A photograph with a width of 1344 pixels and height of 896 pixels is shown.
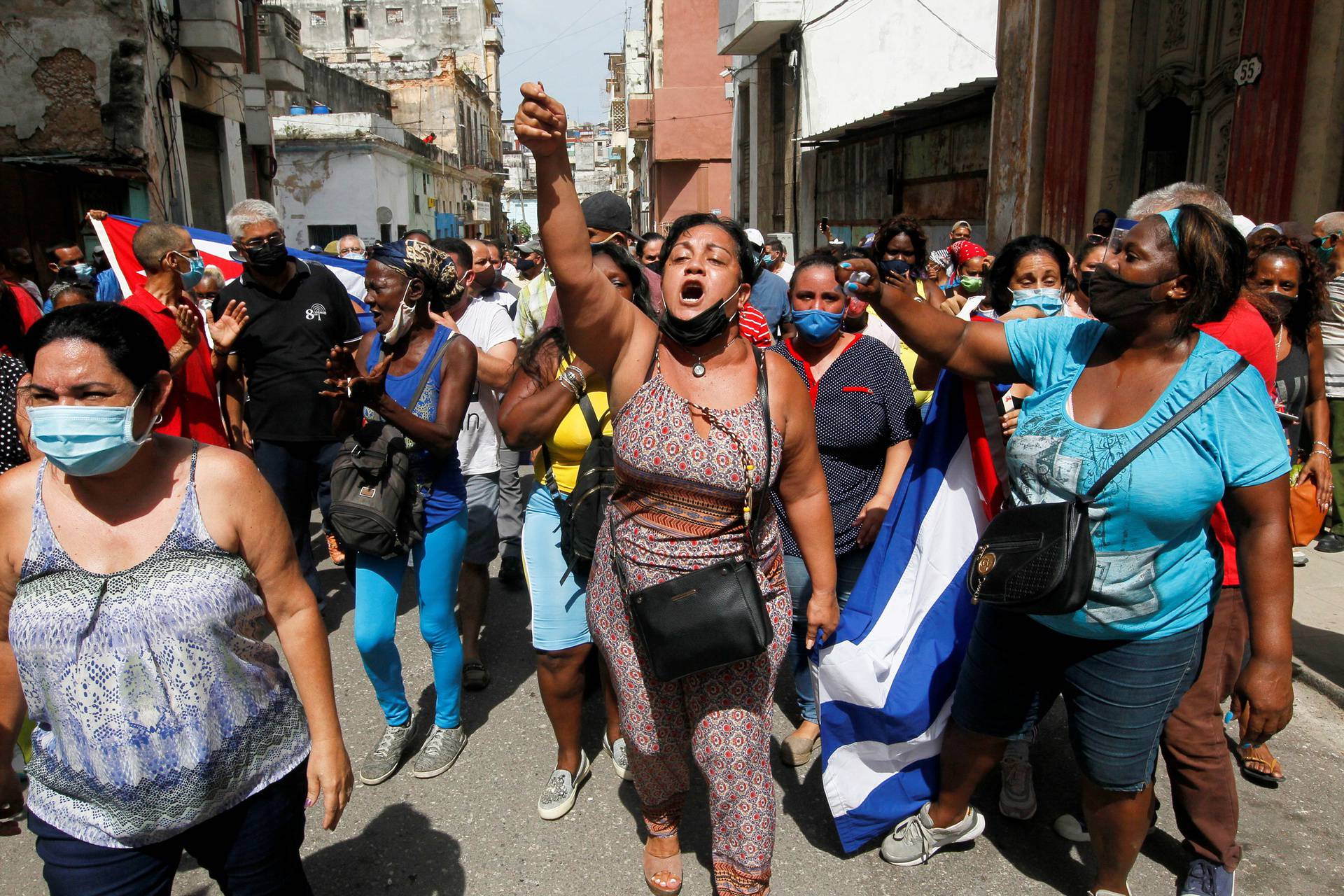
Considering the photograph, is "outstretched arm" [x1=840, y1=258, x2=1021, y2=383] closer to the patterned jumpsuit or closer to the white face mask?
the patterned jumpsuit

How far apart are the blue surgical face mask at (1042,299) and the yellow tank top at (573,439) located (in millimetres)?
1684

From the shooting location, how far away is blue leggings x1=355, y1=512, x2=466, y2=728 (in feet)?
10.8

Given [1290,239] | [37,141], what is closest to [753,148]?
[37,141]

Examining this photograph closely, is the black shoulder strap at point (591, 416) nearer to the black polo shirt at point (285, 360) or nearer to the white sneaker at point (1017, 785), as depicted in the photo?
the white sneaker at point (1017, 785)

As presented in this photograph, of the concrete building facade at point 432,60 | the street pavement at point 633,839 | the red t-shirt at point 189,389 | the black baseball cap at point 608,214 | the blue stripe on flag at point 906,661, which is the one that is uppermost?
the concrete building facade at point 432,60

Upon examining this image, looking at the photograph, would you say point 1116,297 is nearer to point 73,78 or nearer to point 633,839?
point 633,839

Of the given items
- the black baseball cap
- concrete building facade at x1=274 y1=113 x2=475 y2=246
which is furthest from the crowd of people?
concrete building facade at x1=274 y1=113 x2=475 y2=246

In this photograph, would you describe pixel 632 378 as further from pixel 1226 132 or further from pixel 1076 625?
pixel 1226 132

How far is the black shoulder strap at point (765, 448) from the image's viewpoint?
238cm

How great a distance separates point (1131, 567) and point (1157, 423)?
14.3 inches

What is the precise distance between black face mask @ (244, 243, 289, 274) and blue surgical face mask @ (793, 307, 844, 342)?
2662mm

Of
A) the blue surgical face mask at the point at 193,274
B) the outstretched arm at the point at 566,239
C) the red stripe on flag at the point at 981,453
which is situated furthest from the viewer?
the blue surgical face mask at the point at 193,274

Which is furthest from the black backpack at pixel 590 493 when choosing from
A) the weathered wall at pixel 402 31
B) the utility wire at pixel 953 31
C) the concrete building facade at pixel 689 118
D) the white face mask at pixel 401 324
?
the weathered wall at pixel 402 31

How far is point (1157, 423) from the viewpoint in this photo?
2240 mm
